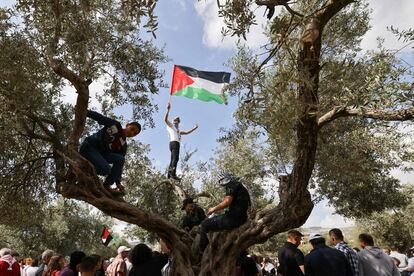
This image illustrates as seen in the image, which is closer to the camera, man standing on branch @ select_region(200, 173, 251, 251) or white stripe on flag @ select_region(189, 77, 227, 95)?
man standing on branch @ select_region(200, 173, 251, 251)

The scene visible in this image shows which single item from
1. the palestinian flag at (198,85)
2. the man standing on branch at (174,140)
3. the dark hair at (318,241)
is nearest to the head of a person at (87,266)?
the dark hair at (318,241)

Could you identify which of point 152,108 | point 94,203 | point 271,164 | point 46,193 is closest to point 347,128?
point 271,164

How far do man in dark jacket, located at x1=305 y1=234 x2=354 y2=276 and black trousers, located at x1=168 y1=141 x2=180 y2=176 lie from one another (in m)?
6.54

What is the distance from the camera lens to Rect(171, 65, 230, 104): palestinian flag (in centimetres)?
1308

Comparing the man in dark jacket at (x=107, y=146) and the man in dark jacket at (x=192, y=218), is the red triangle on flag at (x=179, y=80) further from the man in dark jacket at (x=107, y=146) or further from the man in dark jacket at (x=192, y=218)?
the man in dark jacket at (x=107, y=146)

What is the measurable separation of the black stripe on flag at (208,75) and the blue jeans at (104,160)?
19.3 ft

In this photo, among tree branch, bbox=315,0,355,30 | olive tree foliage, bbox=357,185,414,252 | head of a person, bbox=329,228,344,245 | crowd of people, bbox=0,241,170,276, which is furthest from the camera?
olive tree foliage, bbox=357,185,414,252

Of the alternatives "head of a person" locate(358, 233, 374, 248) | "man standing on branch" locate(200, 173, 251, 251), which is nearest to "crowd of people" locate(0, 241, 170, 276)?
"man standing on branch" locate(200, 173, 251, 251)

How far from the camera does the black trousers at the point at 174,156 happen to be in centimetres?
1197

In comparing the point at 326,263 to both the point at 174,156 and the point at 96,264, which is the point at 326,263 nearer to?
the point at 96,264

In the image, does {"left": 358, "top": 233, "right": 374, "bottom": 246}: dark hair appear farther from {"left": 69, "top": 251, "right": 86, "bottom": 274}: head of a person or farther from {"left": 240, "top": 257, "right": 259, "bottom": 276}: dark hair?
{"left": 69, "top": 251, "right": 86, "bottom": 274}: head of a person

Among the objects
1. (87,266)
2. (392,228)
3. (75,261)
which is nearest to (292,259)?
(87,266)

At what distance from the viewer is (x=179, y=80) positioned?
13.2 meters

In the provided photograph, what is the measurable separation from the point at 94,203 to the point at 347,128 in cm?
903
